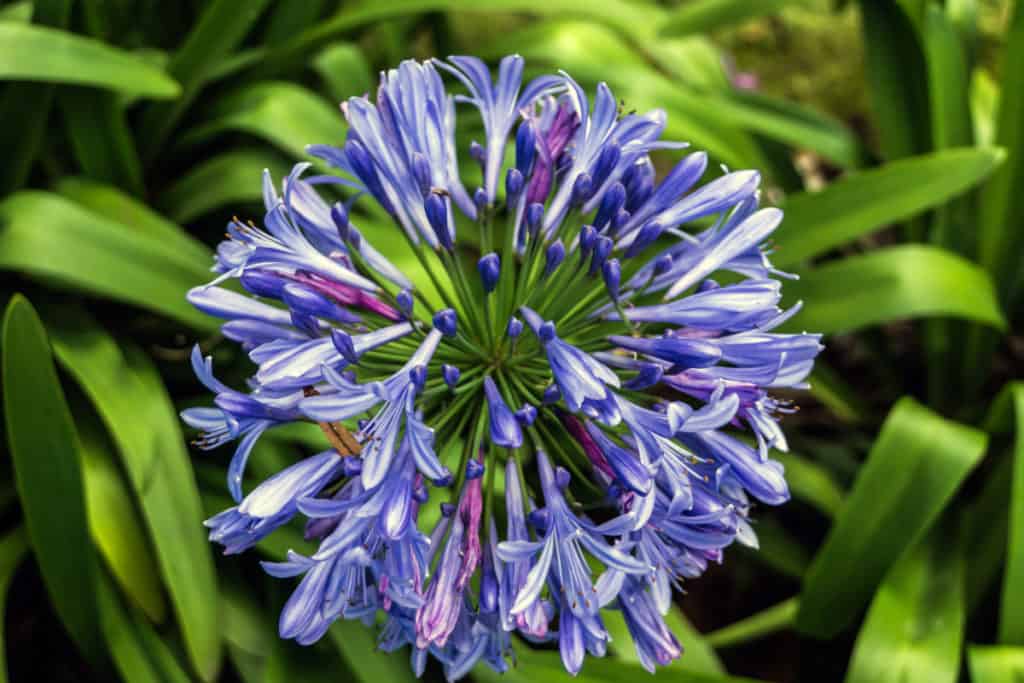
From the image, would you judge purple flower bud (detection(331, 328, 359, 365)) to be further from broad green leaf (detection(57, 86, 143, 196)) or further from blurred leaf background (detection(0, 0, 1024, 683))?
broad green leaf (detection(57, 86, 143, 196))

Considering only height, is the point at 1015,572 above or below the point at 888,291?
below

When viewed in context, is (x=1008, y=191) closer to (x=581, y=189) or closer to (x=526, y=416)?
(x=581, y=189)

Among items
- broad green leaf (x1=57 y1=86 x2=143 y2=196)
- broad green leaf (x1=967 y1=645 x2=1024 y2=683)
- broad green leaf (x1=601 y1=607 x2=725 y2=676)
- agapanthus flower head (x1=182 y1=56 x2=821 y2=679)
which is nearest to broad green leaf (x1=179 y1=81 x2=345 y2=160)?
broad green leaf (x1=57 y1=86 x2=143 y2=196)

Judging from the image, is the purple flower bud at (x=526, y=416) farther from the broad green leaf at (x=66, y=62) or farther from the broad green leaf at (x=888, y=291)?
the broad green leaf at (x=66, y=62)

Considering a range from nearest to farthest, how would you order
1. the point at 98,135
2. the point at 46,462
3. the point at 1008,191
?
1. the point at 46,462
2. the point at 98,135
3. the point at 1008,191

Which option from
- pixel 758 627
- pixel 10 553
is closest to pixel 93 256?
pixel 10 553

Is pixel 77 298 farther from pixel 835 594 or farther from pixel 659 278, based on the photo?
pixel 835 594

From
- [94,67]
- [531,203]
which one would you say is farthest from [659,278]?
[94,67]
